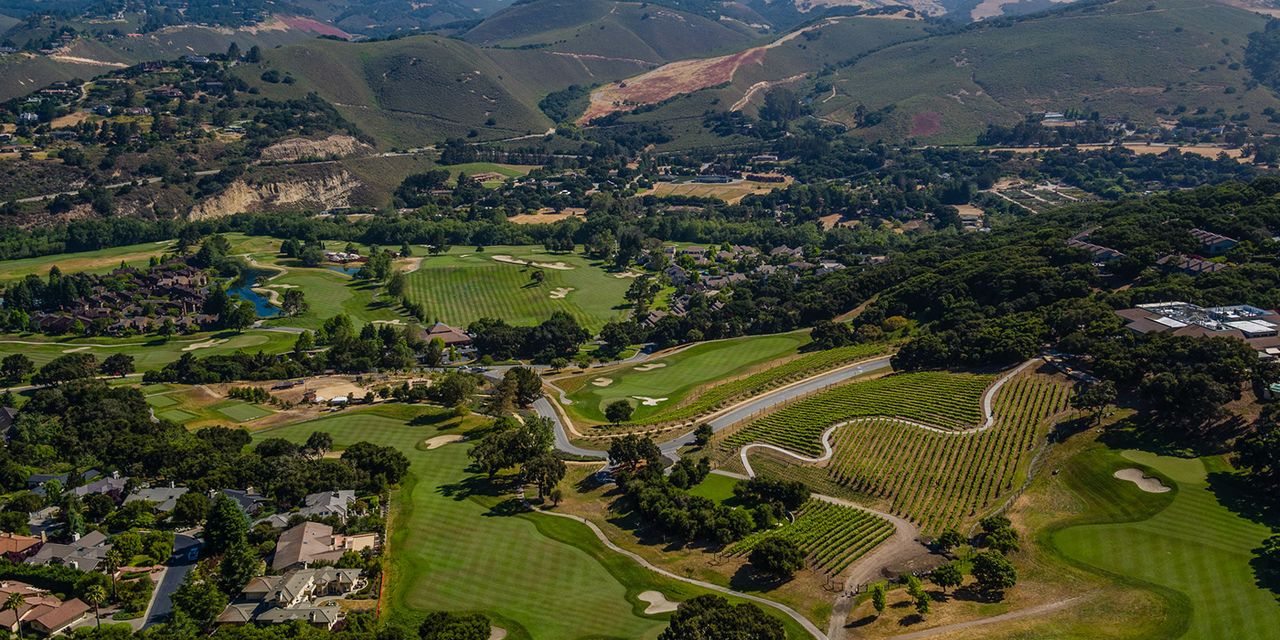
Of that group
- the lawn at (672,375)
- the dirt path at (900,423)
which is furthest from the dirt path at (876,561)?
the lawn at (672,375)

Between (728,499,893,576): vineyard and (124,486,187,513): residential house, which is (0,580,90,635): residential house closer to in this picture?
(124,486,187,513): residential house

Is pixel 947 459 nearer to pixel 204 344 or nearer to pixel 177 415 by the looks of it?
pixel 177 415

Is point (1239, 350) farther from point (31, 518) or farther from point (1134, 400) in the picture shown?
point (31, 518)

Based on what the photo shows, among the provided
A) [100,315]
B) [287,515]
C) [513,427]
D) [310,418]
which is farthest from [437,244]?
[287,515]

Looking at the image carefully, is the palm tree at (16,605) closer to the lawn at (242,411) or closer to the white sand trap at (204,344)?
the lawn at (242,411)

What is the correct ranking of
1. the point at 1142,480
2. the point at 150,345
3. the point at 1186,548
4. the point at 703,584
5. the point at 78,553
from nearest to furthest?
the point at 1186,548
the point at 703,584
the point at 78,553
the point at 1142,480
the point at 150,345

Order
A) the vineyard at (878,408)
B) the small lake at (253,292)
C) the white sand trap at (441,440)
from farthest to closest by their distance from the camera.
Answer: the small lake at (253,292) < the white sand trap at (441,440) < the vineyard at (878,408)

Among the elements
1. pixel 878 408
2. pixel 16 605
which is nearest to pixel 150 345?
pixel 16 605
